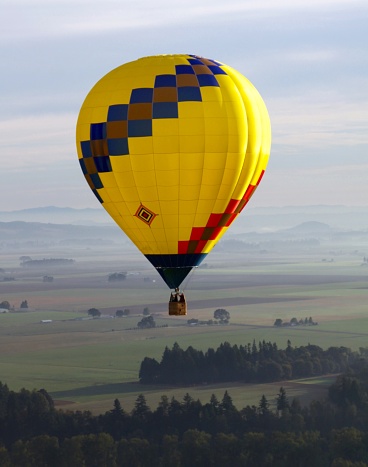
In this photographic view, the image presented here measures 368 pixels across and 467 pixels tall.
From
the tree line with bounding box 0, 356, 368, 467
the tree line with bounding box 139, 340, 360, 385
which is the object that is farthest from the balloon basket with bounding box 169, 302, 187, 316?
the tree line with bounding box 139, 340, 360, 385

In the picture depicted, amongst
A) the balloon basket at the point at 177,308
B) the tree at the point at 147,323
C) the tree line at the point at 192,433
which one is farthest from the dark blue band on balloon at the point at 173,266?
the tree at the point at 147,323

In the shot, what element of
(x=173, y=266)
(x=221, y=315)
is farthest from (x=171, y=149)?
(x=221, y=315)

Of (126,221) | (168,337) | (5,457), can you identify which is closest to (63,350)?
(168,337)

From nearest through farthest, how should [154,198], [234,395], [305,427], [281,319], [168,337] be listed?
[154,198]
[305,427]
[234,395]
[168,337]
[281,319]

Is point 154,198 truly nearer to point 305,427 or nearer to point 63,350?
point 305,427

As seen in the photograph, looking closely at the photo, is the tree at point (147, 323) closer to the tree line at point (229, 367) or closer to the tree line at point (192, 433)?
the tree line at point (229, 367)

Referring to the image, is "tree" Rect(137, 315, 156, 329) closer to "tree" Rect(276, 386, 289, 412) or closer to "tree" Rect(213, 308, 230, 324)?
"tree" Rect(213, 308, 230, 324)
